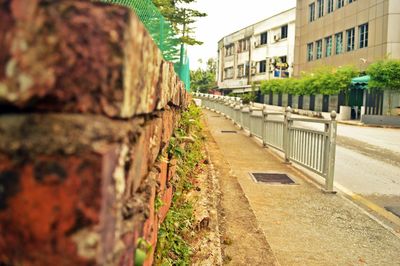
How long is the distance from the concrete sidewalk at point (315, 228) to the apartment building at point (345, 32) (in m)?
25.7

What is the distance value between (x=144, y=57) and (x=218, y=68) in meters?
72.2

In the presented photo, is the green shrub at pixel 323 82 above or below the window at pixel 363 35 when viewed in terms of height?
below

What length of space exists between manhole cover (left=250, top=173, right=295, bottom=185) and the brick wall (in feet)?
21.6

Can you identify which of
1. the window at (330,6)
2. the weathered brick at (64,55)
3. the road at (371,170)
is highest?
the window at (330,6)

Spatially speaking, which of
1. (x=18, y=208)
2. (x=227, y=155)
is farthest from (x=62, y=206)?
(x=227, y=155)

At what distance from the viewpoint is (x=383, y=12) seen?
30250 millimetres

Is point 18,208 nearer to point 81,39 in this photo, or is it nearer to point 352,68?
point 81,39

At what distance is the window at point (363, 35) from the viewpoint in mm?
33188

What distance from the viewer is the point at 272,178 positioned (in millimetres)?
7691

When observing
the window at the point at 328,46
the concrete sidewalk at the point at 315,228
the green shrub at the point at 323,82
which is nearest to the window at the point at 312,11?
the window at the point at 328,46

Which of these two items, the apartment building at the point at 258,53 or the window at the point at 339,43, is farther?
the apartment building at the point at 258,53

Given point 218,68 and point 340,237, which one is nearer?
point 340,237

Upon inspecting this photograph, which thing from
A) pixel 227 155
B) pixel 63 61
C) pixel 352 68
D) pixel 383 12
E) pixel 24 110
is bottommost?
pixel 227 155

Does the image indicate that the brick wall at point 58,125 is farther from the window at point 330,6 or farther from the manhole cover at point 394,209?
the window at point 330,6
